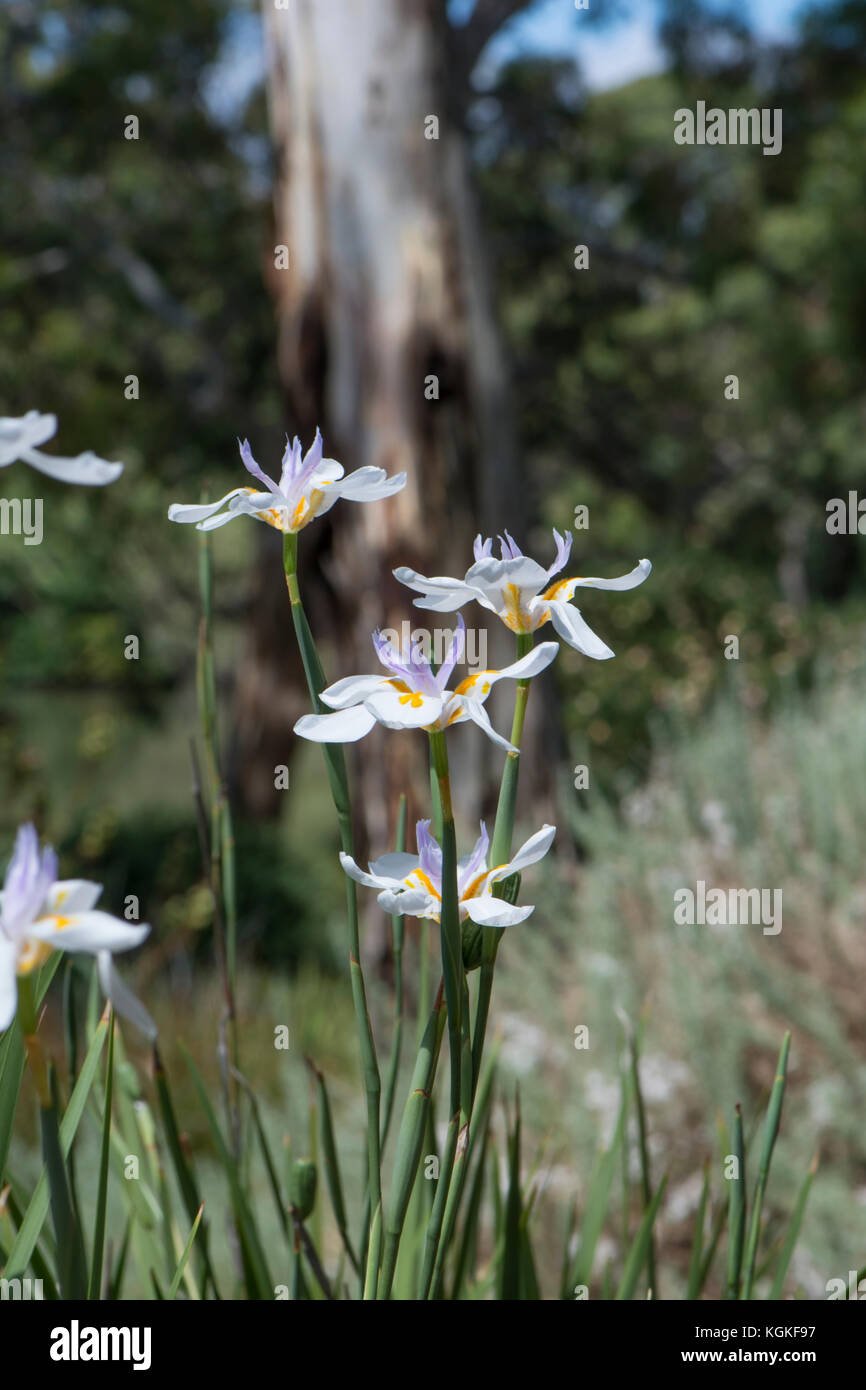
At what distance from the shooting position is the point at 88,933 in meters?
0.39

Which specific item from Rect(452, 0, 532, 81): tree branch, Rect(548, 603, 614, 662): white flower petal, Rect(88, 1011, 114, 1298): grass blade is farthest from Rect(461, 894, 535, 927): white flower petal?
Rect(452, 0, 532, 81): tree branch

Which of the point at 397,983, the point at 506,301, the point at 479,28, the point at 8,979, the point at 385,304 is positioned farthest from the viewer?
the point at 506,301

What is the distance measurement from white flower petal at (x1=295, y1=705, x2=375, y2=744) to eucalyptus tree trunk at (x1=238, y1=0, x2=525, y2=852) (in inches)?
116

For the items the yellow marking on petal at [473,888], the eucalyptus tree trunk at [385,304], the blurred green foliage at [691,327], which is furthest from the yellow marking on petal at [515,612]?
the blurred green foliage at [691,327]

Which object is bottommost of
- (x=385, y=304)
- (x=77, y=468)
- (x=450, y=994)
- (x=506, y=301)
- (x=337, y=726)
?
(x=450, y=994)

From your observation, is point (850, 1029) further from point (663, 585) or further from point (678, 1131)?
point (663, 585)

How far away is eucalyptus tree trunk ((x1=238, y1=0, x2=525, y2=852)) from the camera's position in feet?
11.7

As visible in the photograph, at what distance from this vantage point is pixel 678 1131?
2.34 meters

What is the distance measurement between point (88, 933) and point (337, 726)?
5.4 inches

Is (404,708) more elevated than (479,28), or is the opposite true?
(479,28)

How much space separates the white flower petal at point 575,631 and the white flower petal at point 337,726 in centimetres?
10

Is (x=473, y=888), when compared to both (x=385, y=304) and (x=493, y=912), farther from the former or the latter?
(x=385, y=304)

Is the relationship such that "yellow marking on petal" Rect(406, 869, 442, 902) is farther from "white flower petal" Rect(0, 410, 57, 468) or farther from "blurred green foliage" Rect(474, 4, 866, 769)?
"blurred green foliage" Rect(474, 4, 866, 769)

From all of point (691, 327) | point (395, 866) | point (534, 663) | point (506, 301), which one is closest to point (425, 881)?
point (395, 866)
